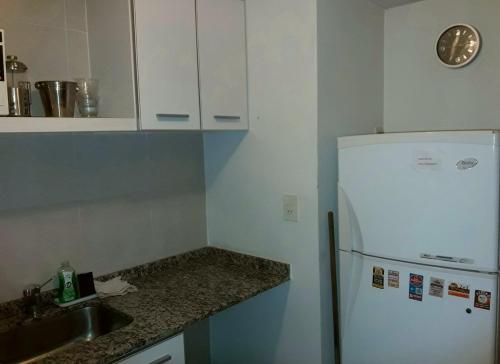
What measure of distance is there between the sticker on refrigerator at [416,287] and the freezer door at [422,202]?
7 cm

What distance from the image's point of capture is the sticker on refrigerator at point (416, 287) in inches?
65.1

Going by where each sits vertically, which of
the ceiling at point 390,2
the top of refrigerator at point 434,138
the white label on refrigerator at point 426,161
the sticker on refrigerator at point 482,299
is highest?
the ceiling at point 390,2

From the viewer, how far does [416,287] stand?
5.47ft

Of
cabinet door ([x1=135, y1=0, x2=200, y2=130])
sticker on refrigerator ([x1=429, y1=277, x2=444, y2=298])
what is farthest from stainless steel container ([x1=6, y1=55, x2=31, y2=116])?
sticker on refrigerator ([x1=429, y1=277, x2=444, y2=298])

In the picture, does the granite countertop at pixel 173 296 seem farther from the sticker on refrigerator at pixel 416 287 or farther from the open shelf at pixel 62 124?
the open shelf at pixel 62 124

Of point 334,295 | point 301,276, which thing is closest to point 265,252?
point 301,276

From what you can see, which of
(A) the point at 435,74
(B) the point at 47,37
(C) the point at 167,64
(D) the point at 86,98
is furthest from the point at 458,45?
(B) the point at 47,37

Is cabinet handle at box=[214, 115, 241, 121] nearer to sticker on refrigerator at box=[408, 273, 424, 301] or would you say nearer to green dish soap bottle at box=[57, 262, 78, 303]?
green dish soap bottle at box=[57, 262, 78, 303]

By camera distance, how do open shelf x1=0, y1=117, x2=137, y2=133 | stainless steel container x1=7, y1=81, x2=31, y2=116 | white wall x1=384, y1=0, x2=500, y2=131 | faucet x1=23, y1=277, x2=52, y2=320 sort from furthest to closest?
1. white wall x1=384, y1=0, x2=500, y2=131
2. faucet x1=23, y1=277, x2=52, y2=320
3. stainless steel container x1=7, y1=81, x2=31, y2=116
4. open shelf x1=0, y1=117, x2=137, y2=133

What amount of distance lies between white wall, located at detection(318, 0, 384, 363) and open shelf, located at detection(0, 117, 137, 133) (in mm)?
848

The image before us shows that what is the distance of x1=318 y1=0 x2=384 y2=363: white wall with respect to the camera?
→ 1831 millimetres

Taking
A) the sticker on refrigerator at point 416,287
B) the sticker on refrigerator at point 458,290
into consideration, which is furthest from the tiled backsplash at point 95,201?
the sticker on refrigerator at point 458,290

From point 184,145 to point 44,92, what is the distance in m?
0.85

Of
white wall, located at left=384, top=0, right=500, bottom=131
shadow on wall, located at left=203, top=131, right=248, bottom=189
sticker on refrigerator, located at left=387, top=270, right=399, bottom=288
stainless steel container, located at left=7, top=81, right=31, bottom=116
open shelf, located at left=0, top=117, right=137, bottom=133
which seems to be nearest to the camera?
open shelf, located at left=0, top=117, right=137, bottom=133
